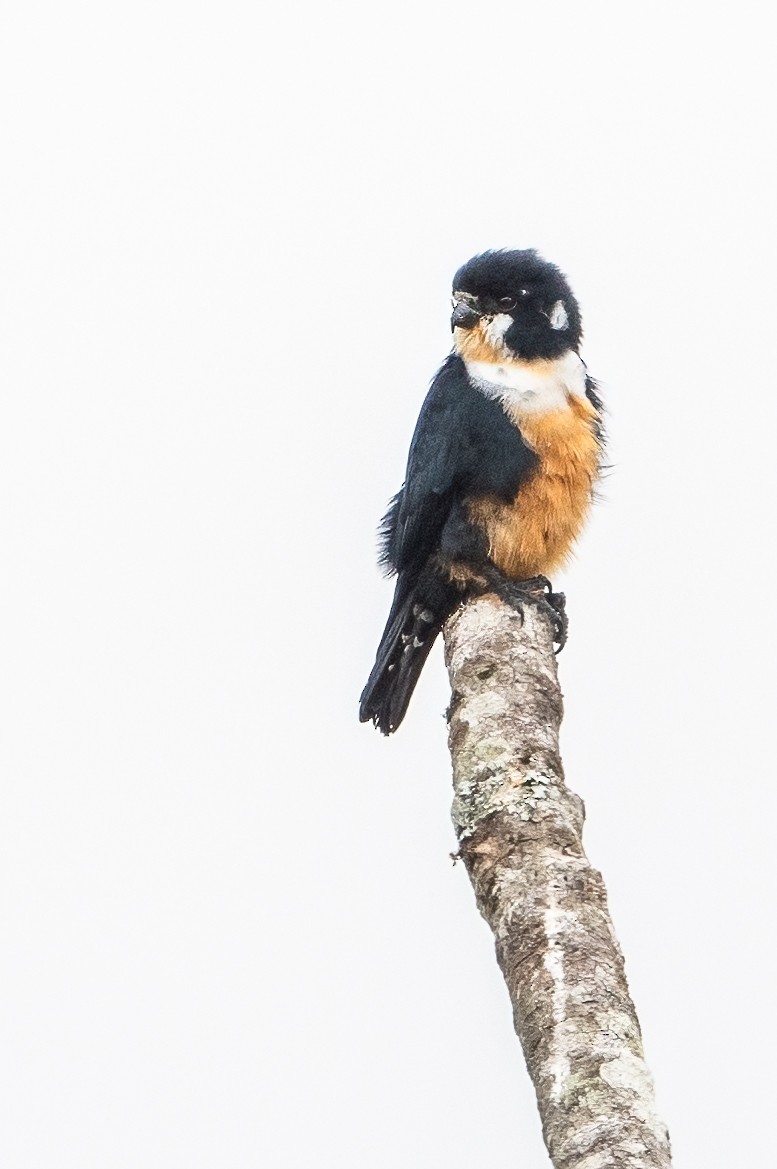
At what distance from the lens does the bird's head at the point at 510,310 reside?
675 cm

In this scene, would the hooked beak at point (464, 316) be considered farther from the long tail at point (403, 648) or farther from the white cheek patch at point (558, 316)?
the long tail at point (403, 648)

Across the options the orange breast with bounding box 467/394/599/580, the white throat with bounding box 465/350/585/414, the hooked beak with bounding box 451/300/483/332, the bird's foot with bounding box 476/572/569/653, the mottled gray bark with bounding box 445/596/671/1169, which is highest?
the hooked beak with bounding box 451/300/483/332

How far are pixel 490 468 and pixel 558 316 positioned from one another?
97 centimetres

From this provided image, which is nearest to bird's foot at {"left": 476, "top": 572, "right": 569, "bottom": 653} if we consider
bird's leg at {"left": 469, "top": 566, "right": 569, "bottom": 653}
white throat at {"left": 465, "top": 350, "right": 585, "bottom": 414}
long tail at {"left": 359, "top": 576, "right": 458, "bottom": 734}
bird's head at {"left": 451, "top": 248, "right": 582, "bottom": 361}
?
bird's leg at {"left": 469, "top": 566, "right": 569, "bottom": 653}

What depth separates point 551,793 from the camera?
12.2ft

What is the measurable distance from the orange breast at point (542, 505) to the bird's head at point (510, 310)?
452 millimetres

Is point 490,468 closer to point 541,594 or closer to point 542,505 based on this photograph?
point 542,505

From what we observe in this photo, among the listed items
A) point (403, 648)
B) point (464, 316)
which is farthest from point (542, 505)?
point (464, 316)

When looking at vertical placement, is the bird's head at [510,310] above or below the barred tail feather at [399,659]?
above

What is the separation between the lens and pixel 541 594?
19.2 feet

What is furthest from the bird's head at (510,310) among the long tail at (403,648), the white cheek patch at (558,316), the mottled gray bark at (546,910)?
the mottled gray bark at (546,910)

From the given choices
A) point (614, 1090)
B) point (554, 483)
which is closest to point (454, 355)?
point (554, 483)

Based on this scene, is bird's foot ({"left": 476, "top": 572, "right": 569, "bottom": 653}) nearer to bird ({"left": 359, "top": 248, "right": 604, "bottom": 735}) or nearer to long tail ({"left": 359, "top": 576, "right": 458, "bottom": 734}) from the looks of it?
bird ({"left": 359, "top": 248, "right": 604, "bottom": 735})

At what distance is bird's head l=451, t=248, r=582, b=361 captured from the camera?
6754mm
